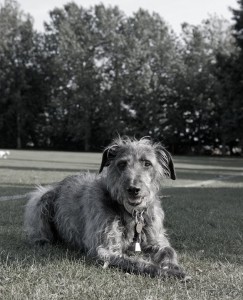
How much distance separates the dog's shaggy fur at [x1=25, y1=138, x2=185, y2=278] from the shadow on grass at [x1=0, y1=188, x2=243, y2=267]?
435 mm

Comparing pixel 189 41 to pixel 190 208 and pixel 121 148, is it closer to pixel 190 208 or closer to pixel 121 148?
pixel 190 208

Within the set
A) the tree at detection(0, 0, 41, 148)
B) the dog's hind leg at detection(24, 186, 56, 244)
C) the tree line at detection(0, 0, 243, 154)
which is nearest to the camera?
the dog's hind leg at detection(24, 186, 56, 244)

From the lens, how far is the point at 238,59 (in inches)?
1750

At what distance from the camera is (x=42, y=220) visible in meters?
7.04

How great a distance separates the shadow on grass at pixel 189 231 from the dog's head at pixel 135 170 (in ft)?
3.37

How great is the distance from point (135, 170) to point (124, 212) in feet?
1.72

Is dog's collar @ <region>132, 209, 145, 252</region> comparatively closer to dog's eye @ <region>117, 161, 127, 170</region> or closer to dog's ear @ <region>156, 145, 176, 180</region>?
dog's eye @ <region>117, 161, 127, 170</region>

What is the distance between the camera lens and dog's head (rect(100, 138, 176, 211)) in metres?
5.61

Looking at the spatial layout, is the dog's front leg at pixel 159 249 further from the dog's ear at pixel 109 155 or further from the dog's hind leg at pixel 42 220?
the dog's hind leg at pixel 42 220

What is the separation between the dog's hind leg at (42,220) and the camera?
6.98 metres

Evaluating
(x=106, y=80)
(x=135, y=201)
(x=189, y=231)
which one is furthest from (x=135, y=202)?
(x=106, y=80)

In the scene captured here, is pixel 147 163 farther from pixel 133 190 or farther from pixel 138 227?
pixel 138 227

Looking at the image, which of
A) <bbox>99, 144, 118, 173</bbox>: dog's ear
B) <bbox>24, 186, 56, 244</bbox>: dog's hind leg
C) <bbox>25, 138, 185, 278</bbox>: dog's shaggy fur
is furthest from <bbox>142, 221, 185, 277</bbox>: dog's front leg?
<bbox>24, 186, 56, 244</bbox>: dog's hind leg

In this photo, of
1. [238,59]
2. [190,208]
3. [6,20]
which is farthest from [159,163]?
[6,20]
